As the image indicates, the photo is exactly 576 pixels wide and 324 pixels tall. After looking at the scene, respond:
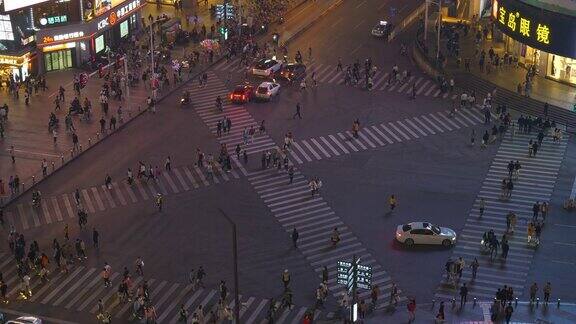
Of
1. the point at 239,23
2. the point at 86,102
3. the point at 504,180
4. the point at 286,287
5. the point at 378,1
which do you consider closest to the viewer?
the point at 286,287

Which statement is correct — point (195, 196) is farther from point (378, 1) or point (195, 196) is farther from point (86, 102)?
point (378, 1)

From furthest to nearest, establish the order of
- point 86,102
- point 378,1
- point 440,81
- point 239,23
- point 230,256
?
1. point 378,1
2. point 239,23
3. point 440,81
4. point 86,102
5. point 230,256

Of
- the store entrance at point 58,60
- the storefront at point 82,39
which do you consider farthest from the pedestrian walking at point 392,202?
the store entrance at point 58,60

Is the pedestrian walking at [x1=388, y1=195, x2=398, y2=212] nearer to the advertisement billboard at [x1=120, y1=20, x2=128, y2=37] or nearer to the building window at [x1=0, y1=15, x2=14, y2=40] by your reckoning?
the building window at [x1=0, y1=15, x2=14, y2=40]

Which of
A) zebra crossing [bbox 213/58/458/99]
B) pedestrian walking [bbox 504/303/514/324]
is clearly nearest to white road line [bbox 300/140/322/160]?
zebra crossing [bbox 213/58/458/99]

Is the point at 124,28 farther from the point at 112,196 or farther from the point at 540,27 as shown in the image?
the point at 540,27

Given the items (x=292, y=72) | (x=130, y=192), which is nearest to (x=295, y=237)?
(x=130, y=192)

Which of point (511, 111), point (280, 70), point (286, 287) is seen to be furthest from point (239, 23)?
point (286, 287)
